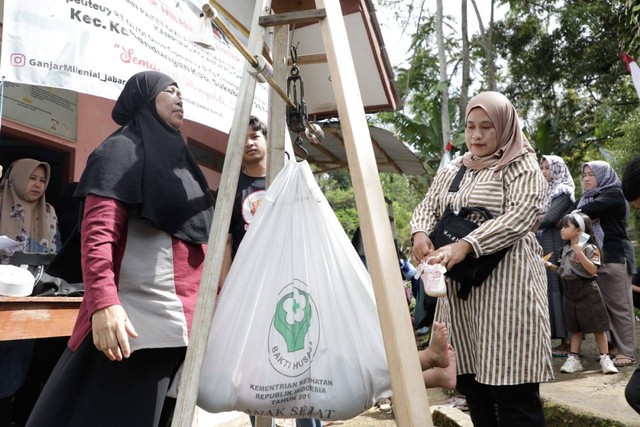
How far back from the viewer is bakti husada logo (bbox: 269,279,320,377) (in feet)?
5.10

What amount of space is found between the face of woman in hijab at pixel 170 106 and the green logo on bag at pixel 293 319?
2.75ft

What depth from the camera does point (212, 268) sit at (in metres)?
1.50

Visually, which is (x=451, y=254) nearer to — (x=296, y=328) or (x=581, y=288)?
(x=296, y=328)

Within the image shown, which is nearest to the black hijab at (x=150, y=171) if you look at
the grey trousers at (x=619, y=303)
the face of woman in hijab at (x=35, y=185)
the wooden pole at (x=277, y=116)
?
the wooden pole at (x=277, y=116)

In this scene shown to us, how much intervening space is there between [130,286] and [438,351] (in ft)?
3.36

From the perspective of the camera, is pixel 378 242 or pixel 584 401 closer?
pixel 378 242

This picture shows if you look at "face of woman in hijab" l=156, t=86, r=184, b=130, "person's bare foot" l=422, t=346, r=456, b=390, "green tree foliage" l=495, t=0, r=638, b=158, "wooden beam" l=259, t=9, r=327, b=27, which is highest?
"green tree foliage" l=495, t=0, r=638, b=158

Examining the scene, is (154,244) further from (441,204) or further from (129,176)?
(441,204)

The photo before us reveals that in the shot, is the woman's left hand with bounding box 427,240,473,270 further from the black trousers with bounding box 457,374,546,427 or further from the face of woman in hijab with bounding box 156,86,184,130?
the face of woman in hijab with bounding box 156,86,184,130

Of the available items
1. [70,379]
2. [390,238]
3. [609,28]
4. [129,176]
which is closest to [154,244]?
[129,176]

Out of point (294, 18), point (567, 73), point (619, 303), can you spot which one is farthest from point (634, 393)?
point (567, 73)

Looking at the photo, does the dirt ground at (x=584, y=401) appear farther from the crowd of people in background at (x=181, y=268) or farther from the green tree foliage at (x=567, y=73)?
the green tree foliage at (x=567, y=73)

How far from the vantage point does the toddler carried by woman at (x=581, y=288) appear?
158 inches

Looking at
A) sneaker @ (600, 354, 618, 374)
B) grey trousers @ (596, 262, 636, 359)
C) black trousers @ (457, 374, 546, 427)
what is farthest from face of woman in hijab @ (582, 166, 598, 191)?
black trousers @ (457, 374, 546, 427)
